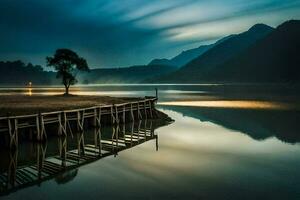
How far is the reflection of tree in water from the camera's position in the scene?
16.5m

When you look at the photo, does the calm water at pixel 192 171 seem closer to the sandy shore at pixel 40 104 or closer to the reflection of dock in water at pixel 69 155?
the reflection of dock in water at pixel 69 155

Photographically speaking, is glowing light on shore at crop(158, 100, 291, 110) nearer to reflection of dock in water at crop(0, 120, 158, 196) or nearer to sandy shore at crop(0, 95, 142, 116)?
sandy shore at crop(0, 95, 142, 116)

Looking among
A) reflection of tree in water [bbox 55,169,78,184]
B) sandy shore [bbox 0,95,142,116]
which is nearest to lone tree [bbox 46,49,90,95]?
sandy shore [bbox 0,95,142,116]

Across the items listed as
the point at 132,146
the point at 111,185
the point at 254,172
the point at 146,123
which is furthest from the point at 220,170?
the point at 146,123

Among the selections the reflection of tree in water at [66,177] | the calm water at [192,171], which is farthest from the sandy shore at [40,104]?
the calm water at [192,171]

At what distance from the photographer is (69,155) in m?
22.0

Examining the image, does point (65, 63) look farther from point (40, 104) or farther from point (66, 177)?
point (66, 177)

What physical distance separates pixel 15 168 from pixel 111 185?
6.38m

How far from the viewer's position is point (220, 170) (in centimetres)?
1839

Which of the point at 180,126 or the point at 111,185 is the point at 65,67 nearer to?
the point at 180,126

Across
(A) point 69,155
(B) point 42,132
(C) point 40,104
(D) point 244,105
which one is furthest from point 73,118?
(D) point 244,105

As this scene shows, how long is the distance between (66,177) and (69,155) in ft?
16.7

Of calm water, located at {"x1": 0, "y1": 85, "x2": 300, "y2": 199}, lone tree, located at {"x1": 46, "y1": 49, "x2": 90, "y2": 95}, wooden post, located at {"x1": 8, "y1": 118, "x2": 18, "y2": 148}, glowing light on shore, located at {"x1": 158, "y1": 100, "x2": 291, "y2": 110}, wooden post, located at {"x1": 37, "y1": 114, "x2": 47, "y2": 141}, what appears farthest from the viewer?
lone tree, located at {"x1": 46, "y1": 49, "x2": 90, "y2": 95}

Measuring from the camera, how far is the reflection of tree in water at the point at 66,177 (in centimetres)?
1648
